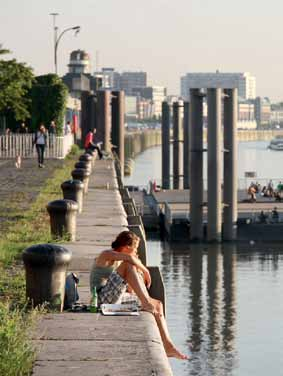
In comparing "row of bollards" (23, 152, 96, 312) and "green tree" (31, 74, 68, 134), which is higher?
"green tree" (31, 74, 68, 134)

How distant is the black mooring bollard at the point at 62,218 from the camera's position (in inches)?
938

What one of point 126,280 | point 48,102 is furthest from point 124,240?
point 48,102

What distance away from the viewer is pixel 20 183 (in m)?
45.2

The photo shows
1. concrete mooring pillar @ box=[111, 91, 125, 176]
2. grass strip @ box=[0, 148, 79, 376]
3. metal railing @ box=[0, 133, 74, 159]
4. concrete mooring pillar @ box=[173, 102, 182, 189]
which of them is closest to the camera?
grass strip @ box=[0, 148, 79, 376]

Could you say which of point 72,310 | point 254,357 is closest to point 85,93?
point 254,357

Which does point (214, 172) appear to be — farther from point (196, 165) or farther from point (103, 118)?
point (103, 118)

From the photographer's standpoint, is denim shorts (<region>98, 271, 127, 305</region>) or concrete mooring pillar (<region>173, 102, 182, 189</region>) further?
concrete mooring pillar (<region>173, 102, 182, 189</region>)

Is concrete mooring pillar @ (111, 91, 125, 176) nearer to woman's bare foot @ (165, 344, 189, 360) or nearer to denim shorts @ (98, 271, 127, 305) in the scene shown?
denim shorts @ (98, 271, 127, 305)

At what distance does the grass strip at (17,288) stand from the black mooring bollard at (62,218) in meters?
0.22

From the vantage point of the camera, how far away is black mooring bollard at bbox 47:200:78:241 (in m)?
23.8

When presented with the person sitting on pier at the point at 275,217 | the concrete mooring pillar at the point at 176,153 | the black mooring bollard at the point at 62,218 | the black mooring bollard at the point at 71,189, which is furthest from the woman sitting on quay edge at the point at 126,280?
the concrete mooring pillar at the point at 176,153

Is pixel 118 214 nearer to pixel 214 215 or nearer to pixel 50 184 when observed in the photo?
pixel 50 184

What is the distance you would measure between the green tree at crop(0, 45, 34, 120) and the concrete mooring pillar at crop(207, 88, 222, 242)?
1007cm

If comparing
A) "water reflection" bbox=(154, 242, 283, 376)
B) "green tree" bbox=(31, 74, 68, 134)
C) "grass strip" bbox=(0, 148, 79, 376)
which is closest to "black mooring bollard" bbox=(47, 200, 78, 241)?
"grass strip" bbox=(0, 148, 79, 376)
